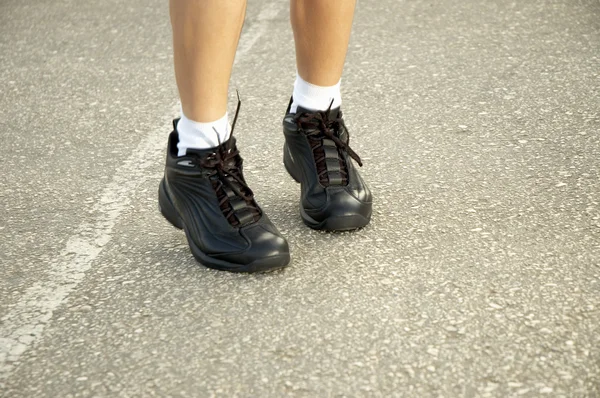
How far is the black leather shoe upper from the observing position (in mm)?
2449

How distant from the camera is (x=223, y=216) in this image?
2.48m

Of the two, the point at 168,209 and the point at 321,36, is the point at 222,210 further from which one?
the point at 321,36

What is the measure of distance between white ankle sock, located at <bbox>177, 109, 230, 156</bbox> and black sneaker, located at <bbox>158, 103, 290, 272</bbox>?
19 mm

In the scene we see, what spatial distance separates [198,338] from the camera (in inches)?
85.3

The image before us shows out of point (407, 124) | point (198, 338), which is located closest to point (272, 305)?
point (198, 338)

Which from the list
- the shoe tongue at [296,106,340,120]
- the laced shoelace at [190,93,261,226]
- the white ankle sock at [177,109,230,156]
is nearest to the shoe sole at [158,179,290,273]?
the laced shoelace at [190,93,261,226]

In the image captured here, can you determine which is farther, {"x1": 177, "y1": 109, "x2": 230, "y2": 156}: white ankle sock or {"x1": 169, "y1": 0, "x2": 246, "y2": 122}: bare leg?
{"x1": 177, "y1": 109, "x2": 230, "y2": 156}: white ankle sock

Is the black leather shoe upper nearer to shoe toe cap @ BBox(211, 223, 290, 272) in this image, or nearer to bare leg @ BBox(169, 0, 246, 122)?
shoe toe cap @ BBox(211, 223, 290, 272)

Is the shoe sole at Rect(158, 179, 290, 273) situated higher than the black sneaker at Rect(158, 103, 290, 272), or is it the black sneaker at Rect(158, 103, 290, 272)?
the black sneaker at Rect(158, 103, 290, 272)

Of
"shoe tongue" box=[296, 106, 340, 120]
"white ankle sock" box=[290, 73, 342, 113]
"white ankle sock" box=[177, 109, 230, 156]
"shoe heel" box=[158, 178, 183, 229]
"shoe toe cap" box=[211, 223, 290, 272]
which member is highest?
"white ankle sock" box=[177, 109, 230, 156]

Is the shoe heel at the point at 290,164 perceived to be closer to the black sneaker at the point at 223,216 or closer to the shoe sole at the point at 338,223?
the shoe sole at the point at 338,223

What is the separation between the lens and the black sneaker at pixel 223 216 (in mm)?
2447

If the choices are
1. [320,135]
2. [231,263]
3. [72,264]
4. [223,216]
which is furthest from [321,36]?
[72,264]

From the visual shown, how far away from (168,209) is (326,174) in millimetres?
498
